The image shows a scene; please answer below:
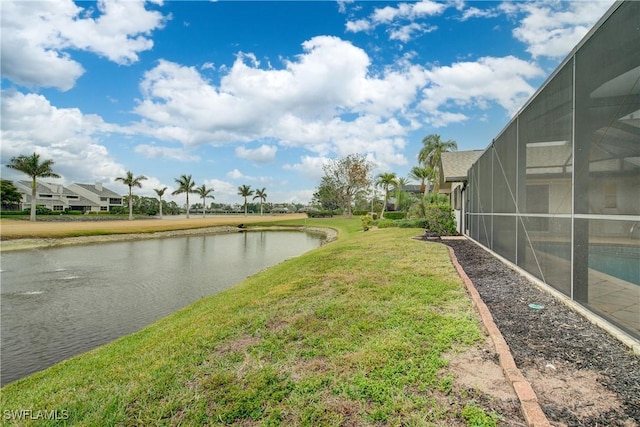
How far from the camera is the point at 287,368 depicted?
3.17m

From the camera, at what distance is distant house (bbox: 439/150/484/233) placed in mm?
16719

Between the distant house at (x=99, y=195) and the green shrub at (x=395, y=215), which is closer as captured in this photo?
the green shrub at (x=395, y=215)

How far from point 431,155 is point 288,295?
37486 mm

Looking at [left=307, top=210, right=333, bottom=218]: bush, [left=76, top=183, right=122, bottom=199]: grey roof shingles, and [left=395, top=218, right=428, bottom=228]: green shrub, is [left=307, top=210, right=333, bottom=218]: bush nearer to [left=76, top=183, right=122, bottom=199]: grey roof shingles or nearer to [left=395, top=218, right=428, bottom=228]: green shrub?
[left=395, top=218, right=428, bottom=228]: green shrub

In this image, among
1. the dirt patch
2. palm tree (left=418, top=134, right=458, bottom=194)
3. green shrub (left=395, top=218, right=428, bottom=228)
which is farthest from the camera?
palm tree (left=418, top=134, right=458, bottom=194)

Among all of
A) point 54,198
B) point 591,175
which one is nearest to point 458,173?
point 591,175

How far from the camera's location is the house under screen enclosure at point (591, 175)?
3.18 m

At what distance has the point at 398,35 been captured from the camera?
12.4m

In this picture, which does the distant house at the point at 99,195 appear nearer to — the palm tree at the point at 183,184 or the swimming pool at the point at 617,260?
the palm tree at the point at 183,184

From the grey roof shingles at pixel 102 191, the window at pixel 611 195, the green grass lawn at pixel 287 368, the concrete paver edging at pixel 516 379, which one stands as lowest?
the green grass lawn at pixel 287 368

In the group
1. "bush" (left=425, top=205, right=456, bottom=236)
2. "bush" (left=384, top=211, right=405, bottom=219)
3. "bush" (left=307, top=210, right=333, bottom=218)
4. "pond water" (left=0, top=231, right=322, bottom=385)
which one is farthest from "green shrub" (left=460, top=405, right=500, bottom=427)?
"bush" (left=307, top=210, right=333, bottom=218)

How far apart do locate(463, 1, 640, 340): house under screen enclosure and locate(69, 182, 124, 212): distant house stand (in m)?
78.4

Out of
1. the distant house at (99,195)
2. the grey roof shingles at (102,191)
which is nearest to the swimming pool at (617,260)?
the distant house at (99,195)

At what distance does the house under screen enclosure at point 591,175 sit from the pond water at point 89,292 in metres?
8.33
